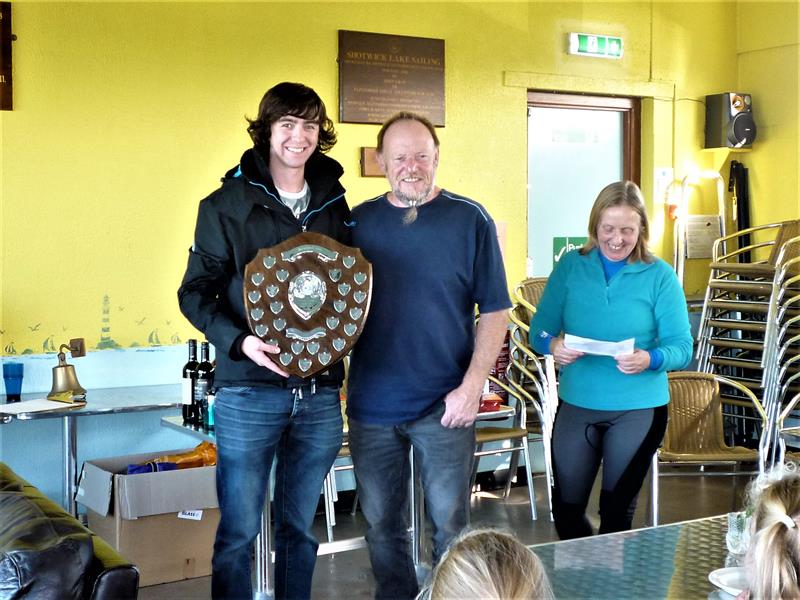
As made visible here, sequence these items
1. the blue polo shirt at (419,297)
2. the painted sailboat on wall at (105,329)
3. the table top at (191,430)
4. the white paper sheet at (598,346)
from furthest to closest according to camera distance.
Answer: the painted sailboat on wall at (105,329)
the table top at (191,430)
the white paper sheet at (598,346)
the blue polo shirt at (419,297)

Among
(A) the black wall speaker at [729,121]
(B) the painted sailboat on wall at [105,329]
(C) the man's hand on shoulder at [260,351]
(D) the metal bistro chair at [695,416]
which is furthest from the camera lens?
(A) the black wall speaker at [729,121]

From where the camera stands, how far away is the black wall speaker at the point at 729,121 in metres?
6.72

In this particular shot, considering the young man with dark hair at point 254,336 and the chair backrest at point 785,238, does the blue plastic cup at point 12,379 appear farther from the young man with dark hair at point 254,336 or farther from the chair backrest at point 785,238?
the chair backrest at point 785,238

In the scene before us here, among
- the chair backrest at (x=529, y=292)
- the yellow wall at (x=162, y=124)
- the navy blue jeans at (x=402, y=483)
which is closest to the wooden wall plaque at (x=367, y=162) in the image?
the yellow wall at (x=162, y=124)

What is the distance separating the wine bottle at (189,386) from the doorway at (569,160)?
7.97 ft

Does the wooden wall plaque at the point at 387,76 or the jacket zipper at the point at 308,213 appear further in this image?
the wooden wall plaque at the point at 387,76

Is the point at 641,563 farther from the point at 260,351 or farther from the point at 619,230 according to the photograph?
the point at 619,230

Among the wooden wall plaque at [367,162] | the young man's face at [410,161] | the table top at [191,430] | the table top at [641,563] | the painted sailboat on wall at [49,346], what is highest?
the wooden wall plaque at [367,162]

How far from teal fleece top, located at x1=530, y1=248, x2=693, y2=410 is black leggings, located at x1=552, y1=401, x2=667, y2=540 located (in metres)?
0.04

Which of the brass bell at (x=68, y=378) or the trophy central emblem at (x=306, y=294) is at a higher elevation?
the trophy central emblem at (x=306, y=294)

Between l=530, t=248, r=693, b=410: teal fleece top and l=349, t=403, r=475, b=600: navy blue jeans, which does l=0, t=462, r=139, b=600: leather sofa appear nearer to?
l=349, t=403, r=475, b=600: navy blue jeans

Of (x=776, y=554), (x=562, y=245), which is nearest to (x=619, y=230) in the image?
(x=776, y=554)

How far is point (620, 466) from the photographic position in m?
3.33

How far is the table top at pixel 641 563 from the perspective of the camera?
2027 mm
